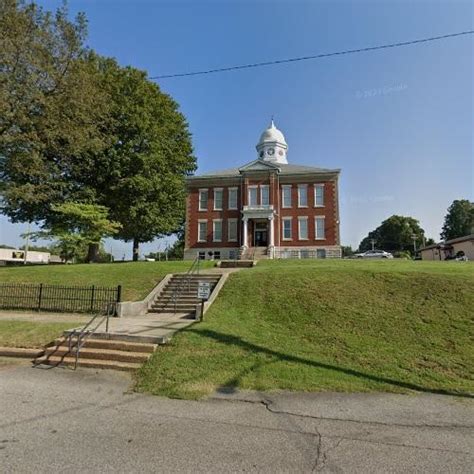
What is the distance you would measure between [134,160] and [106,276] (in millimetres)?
13022

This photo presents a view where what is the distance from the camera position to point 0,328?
10.3 metres

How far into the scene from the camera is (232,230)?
3716 centimetres

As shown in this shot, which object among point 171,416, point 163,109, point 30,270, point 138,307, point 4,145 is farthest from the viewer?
point 163,109

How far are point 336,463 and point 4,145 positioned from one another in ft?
78.5

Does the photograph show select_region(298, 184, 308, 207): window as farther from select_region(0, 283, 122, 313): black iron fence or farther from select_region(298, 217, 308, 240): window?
select_region(0, 283, 122, 313): black iron fence

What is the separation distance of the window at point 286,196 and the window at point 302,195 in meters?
1.03

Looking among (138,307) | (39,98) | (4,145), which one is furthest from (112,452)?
(4,145)

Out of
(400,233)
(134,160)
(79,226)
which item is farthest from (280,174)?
(400,233)

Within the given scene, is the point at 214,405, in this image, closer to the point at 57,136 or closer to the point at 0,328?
the point at 0,328

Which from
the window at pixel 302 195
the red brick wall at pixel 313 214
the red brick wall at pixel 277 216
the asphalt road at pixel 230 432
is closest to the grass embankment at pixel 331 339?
the asphalt road at pixel 230 432

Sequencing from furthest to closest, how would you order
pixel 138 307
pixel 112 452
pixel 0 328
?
pixel 138 307 → pixel 0 328 → pixel 112 452

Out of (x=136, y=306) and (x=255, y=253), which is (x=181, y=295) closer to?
(x=136, y=306)

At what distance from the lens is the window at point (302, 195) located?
120 ft

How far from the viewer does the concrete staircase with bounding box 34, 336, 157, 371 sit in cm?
751
